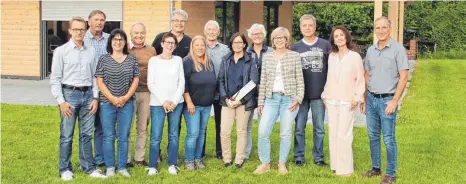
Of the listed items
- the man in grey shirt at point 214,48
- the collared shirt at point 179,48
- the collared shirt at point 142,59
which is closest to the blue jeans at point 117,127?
the collared shirt at point 142,59

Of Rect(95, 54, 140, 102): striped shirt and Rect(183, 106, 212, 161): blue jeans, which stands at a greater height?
Rect(95, 54, 140, 102): striped shirt

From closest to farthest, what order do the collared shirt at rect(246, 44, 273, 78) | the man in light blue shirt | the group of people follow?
the group of people < the man in light blue shirt < the collared shirt at rect(246, 44, 273, 78)

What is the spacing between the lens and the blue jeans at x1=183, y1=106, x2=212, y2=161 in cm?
643

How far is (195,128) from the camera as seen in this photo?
6465 millimetres

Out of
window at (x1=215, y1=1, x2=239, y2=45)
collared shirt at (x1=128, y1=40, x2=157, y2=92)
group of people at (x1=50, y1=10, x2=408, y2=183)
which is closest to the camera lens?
group of people at (x1=50, y1=10, x2=408, y2=183)

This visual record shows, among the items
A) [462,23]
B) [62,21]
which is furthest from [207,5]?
[462,23]

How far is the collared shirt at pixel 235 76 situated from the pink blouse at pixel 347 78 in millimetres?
917

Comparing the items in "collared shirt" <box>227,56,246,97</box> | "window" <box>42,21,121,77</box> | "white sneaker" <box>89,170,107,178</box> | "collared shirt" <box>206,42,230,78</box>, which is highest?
"window" <box>42,21,121,77</box>

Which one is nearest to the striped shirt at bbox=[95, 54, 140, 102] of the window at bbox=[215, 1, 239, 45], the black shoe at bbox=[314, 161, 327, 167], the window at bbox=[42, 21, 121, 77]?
the black shoe at bbox=[314, 161, 327, 167]

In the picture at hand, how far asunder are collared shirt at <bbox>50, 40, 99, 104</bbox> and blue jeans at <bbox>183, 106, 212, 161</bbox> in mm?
1148

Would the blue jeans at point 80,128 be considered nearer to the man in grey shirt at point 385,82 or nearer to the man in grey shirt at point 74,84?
the man in grey shirt at point 74,84

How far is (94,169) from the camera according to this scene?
6230 mm

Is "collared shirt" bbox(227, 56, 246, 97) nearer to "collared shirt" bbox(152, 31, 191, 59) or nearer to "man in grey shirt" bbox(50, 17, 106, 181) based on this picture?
"collared shirt" bbox(152, 31, 191, 59)

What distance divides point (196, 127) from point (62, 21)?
1116 centimetres
